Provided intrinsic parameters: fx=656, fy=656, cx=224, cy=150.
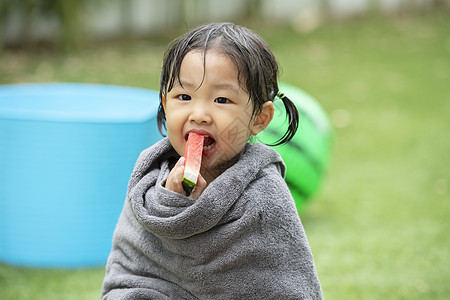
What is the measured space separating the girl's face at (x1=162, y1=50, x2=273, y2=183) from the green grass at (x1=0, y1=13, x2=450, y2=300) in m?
1.91

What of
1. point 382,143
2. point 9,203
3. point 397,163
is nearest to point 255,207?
point 9,203

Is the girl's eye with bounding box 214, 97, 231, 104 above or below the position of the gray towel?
above

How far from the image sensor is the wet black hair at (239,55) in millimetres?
2020

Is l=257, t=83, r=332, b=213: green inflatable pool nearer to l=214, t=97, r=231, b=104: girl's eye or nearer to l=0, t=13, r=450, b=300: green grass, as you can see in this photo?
l=0, t=13, r=450, b=300: green grass

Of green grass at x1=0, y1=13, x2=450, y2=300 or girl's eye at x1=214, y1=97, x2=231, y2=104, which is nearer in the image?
girl's eye at x1=214, y1=97, x2=231, y2=104

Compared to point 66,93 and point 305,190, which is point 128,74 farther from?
point 305,190

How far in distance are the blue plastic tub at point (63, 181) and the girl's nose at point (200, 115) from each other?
1905 mm

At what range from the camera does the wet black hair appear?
79.5 inches

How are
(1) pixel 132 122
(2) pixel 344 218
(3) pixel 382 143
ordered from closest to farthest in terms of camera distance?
1. (1) pixel 132 122
2. (2) pixel 344 218
3. (3) pixel 382 143

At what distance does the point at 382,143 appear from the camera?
6.74m

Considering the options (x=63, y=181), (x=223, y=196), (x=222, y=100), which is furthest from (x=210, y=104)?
(x=63, y=181)

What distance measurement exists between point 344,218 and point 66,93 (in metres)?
2.23

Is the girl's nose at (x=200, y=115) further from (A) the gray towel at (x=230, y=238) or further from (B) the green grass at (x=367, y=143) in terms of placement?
(B) the green grass at (x=367, y=143)

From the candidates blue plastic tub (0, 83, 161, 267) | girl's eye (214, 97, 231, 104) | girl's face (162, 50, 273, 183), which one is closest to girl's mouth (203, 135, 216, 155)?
girl's face (162, 50, 273, 183)
